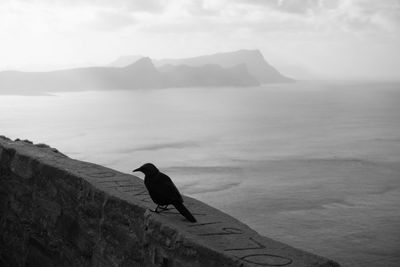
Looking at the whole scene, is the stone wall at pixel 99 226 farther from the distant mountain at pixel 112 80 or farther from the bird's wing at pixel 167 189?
the distant mountain at pixel 112 80

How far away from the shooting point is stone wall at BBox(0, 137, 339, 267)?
6457 millimetres

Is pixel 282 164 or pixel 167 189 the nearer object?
pixel 167 189

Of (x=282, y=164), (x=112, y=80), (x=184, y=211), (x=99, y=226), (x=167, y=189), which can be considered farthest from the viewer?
(x=112, y=80)

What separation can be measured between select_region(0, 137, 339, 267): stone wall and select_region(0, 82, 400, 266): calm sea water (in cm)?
1069

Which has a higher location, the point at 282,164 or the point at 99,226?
the point at 99,226

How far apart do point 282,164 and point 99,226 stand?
97.3 ft

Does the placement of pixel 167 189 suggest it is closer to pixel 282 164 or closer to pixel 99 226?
pixel 99 226

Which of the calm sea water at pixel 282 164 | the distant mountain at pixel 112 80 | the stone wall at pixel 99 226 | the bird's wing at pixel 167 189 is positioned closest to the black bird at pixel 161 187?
the bird's wing at pixel 167 189

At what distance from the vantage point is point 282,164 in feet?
122

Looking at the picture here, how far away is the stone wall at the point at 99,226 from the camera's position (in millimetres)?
6457

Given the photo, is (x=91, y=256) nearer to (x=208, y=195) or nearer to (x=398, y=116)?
(x=208, y=195)

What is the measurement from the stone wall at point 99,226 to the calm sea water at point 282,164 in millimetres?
10692

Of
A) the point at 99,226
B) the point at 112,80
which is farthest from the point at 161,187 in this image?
the point at 112,80

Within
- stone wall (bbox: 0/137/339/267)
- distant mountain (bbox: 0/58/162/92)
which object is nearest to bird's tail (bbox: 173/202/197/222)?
stone wall (bbox: 0/137/339/267)
